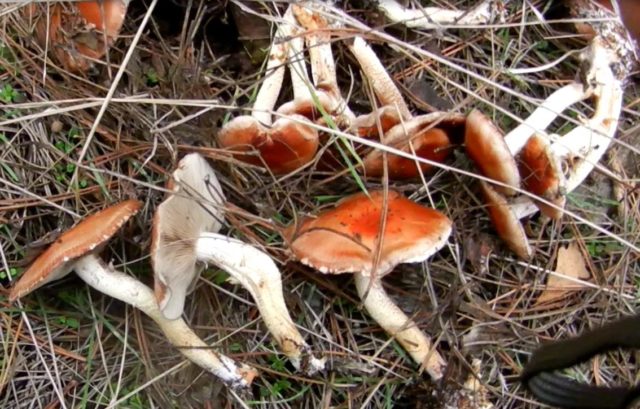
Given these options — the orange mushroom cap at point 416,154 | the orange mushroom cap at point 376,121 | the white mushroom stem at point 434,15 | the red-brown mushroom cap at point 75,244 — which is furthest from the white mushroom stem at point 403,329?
the white mushroom stem at point 434,15

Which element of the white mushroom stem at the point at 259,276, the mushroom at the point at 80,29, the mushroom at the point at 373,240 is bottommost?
the white mushroom stem at the point at 259,276

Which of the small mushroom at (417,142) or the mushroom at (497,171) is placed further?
the small mushroom at (417,142)

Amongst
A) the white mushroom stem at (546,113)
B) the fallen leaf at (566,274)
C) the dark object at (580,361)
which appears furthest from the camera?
the fallen leaf at (566,274)

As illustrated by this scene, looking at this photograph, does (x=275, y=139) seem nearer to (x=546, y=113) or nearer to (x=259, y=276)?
(x=259, y=276)

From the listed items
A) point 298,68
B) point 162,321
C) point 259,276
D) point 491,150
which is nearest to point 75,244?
point 162,321

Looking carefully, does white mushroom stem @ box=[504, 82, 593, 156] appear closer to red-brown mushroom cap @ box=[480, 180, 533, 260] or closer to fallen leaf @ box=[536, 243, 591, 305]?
red-brown mushroom cap @ box=[480, 180, 533, 260]

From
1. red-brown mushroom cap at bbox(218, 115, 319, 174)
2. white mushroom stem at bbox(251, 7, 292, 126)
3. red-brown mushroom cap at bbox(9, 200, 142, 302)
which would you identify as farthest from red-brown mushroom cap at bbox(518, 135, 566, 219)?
red-brown mushroom cap at bbox(9, 200, 142, 302)

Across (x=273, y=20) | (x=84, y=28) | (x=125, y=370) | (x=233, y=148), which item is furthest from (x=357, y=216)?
(x=84, y=28)

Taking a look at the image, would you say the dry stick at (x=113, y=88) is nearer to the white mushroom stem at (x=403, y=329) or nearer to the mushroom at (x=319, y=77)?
the mushroom at (x=319, y=77)

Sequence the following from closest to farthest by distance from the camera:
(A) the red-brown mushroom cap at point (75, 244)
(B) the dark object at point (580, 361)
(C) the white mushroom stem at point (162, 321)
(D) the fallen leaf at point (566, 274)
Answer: (B) the dark object at point (580, 361), (A) the red-brown mushroom cap at point (75, 244), (C) the white mushroom stem at point (162, 321), (D) the fallen leaf at point (566, 274)
